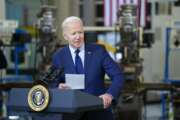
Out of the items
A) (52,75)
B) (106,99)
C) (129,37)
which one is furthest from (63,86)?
(129,37)

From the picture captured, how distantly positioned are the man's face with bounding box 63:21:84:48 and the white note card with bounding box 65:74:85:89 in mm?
191

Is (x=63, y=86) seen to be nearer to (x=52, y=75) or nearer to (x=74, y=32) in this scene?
(x=52, y=75)

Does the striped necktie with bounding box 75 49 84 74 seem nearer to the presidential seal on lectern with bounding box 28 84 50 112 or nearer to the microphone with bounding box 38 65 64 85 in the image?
the microphone with bounding box 38 65 64 85

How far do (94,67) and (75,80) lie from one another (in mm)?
159

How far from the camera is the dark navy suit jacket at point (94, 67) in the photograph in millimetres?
3168

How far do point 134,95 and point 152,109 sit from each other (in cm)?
387

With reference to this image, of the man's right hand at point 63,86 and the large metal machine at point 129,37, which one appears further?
the large metal machine at point 129,37

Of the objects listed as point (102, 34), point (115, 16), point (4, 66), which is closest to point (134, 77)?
point (115, 16)

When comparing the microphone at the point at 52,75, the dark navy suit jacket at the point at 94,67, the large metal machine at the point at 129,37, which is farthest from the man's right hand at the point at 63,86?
the large metal machine at the point at 129,37

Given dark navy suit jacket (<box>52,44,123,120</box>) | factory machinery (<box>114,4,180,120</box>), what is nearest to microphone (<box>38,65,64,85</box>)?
dark navy suit jacket (<box>52,44,123,120</box>)

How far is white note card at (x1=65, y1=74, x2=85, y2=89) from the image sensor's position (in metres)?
3.10

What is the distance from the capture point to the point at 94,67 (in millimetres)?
3189

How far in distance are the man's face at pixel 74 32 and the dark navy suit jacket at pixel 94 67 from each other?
137mm

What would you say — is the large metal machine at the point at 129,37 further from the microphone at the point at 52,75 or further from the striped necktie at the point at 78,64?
the microphone at the point at 52,75
